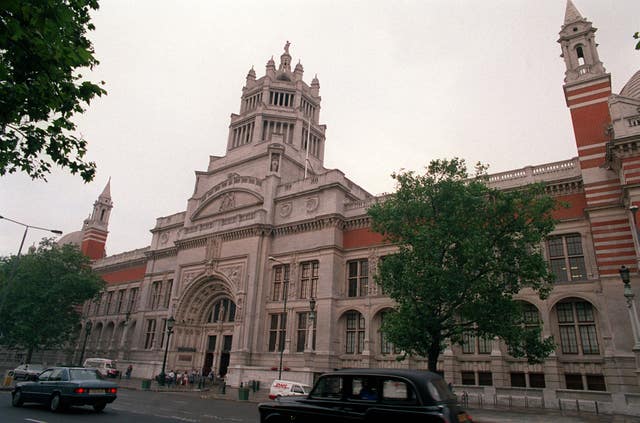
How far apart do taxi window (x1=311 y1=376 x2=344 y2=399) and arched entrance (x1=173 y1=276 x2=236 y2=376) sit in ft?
110

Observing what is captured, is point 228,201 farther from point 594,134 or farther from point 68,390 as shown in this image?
point 594,134

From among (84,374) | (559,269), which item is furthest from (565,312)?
(84,374)

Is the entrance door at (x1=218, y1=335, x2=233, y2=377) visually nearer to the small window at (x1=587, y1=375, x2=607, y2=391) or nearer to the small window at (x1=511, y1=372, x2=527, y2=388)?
the small window at (x1=511, y1=372, x2=527, y2=388)

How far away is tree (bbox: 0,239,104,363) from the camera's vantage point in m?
44.7

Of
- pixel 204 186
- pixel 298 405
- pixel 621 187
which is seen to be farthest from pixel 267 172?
pixel 298 405

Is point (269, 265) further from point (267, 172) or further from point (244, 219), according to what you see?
point (267, 172)

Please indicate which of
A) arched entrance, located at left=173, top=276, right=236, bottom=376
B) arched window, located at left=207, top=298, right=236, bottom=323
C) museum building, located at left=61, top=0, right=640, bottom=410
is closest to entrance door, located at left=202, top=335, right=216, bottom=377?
arched entrance, located at left=173, top=276, right=236, bottom=376

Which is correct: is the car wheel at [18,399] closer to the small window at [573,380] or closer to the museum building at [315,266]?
the museum building at [315,266]

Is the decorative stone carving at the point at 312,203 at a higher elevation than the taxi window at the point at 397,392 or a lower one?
higher

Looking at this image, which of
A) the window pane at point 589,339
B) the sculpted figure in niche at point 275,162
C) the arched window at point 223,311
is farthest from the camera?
the sculpted figure in niche at point 275,162

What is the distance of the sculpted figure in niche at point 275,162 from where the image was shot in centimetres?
4560

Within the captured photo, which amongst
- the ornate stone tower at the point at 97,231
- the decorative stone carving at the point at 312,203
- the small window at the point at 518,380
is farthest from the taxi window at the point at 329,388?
the ornate stone tower at the point at 97,231

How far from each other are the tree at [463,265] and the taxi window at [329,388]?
12125 mm

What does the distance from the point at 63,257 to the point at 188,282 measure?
54.9ft
